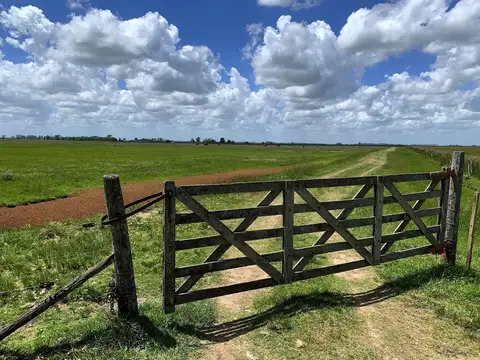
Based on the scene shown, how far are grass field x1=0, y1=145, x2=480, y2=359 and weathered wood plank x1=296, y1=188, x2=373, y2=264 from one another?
0.80m

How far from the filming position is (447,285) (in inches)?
299

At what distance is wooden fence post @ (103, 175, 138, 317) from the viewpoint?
18.6 feet

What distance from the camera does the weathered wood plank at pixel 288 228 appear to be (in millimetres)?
6911

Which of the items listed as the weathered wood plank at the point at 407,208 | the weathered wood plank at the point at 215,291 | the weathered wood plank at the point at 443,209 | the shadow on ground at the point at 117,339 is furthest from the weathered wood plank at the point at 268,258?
the shadow on ground at the point at 117,339

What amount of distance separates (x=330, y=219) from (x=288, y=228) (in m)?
0.98

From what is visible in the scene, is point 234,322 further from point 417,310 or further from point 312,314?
point 417,310

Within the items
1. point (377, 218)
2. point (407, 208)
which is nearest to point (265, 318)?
point (377, 218)

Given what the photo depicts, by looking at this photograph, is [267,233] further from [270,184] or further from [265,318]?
[265,318]

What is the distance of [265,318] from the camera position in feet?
20.8

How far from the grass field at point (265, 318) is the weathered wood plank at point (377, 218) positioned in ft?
2.26

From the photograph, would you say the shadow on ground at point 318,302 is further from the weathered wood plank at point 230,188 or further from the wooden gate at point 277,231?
the weathered wood plank at point 230,188

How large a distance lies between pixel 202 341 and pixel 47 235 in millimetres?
9003

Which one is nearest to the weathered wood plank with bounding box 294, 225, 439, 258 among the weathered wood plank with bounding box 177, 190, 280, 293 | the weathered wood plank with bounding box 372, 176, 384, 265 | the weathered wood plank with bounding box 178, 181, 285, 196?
the weathered wood plank with bounding box 372, 176, 384, 265

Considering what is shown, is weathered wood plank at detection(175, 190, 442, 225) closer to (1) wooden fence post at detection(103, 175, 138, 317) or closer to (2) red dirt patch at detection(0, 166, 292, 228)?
(1) wooden fence post at detection(103, 175, 138, 317)
